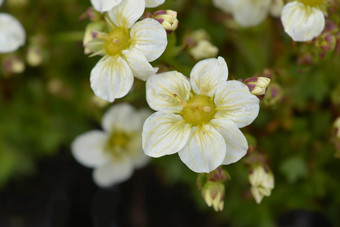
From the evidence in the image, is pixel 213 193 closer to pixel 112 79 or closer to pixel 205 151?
pixel 205 151

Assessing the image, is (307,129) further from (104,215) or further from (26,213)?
(26,213)

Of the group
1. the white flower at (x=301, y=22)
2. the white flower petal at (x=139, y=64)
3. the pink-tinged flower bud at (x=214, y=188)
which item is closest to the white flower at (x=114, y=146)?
the white flower petal at (x=139, y=64)

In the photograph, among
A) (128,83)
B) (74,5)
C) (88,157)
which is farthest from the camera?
(74,5)

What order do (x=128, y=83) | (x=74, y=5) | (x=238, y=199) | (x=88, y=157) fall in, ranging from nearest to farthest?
(x=128, y=83) → (x=88, y=157) → (x=238, y=199) → (x=74, y=5)

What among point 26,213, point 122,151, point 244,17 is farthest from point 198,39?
point 26,213

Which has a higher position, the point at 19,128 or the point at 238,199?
the point at 19,128
